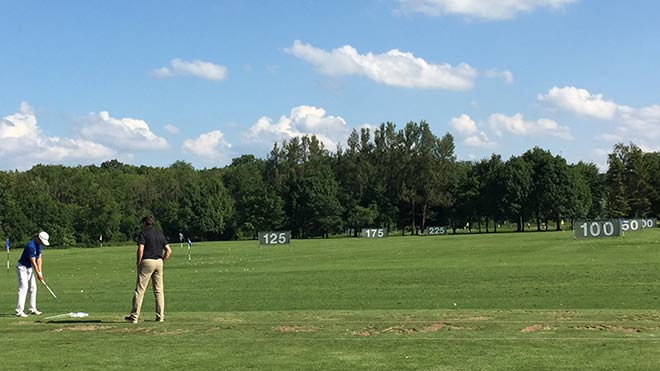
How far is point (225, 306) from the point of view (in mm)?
18562

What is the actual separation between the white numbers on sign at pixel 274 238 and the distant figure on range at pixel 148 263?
5450 centimetres

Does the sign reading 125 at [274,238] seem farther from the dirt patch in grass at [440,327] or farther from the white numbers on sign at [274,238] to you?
the dirt patch in grass at [440,327]

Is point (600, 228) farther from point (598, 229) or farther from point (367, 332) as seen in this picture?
point (367, 332)

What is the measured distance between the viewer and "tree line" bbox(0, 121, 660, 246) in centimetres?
11569

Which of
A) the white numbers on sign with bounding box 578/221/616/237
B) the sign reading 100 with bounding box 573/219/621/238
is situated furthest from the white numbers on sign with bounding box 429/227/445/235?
the white numbers on sign with bounding box 578/221/616/237

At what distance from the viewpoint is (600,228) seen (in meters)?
53.1

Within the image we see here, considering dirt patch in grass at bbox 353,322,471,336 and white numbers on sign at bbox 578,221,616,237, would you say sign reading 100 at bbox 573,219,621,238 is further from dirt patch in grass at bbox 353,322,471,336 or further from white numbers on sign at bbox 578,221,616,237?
dirt patch in grass at bbox 353,322,471,336

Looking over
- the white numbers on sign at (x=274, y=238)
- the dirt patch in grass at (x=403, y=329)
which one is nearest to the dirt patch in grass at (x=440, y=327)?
the dirt patch in grass at (x=403, y=329)

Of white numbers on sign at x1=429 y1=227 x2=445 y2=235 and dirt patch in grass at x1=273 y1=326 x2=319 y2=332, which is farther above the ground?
white numbers on sign at x1=429 y1=227 x2=445 y2=235

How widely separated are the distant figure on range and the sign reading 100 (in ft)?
151

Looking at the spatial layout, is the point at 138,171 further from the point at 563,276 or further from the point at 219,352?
the point at 219,352

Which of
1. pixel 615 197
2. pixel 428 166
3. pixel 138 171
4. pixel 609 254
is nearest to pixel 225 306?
pixel 609 254

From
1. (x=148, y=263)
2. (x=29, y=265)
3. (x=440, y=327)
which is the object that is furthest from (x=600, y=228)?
(x=148, y=263)

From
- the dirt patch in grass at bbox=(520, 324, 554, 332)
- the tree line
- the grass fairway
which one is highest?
the tree line
